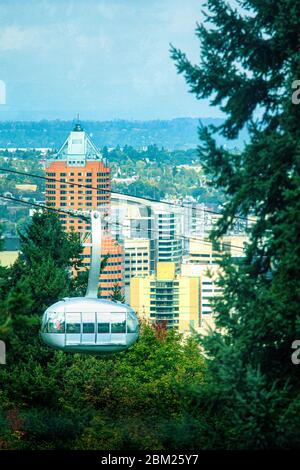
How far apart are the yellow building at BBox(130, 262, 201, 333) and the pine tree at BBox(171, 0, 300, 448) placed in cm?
7237

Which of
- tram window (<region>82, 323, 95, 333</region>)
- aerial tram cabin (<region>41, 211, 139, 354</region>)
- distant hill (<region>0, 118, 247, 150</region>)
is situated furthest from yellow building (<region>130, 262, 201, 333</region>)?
tram window (<region>82, 323, 95, 333</region>)

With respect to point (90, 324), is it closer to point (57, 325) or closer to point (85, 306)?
point (85, 306)

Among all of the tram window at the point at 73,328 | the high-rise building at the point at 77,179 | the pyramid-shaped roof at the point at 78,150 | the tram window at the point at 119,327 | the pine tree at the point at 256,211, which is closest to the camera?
the pine tree at the point at 256,211

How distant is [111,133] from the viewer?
176000 millimetres

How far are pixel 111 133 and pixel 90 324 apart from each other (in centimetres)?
16416

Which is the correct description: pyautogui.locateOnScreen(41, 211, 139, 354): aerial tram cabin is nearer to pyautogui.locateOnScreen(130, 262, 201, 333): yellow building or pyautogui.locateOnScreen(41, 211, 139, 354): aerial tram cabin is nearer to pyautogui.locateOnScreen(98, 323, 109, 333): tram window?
pyautogui.locateOnScreen(98, 323, 109, 333): tram window

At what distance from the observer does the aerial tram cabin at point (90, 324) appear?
12688 mm

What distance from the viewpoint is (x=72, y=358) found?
57.6 ft

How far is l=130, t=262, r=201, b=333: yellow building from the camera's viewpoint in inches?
3305

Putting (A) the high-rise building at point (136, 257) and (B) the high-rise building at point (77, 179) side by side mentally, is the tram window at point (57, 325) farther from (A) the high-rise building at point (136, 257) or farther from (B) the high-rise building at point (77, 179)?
(B) the high-rise building at point (77, 179)

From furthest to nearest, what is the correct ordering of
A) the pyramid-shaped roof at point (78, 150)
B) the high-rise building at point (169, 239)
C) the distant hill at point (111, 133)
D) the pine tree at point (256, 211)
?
the distant hill at point (111, 133) → the pyramid-shaped roof at point (78, 150) → the high-rise building at point (169, 239) → the pine tree at point (256, 211)

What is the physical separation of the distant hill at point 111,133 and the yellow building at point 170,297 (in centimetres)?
6782

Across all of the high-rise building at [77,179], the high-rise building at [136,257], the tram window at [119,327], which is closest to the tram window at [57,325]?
the tram window at [119,327]

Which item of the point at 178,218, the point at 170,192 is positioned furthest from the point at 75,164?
the point at 170,192
